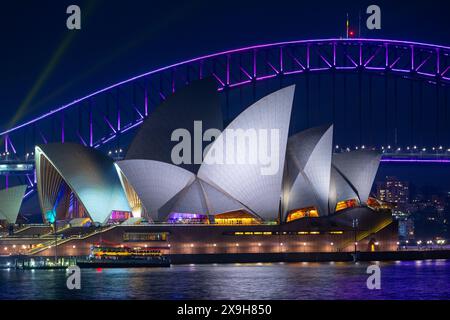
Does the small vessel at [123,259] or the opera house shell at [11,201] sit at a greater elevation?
the opera house shell at [11,201]

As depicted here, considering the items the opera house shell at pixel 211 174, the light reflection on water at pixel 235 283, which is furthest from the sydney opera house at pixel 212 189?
the light reflection on water at pixel 235 283

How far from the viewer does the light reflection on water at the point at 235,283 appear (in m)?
58.8

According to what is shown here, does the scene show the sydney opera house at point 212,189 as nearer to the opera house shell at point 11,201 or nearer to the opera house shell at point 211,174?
the opera house shell at point 211,174

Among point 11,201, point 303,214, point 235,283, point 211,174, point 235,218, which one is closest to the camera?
point 235,283

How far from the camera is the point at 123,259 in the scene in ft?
282

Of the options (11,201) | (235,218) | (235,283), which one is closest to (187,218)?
(235,218)

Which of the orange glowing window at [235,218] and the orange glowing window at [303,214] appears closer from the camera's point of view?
the orange glowing window at [235,218]

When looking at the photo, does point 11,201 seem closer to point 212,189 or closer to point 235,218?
point 235,218

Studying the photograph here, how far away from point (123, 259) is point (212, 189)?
9.41 metres

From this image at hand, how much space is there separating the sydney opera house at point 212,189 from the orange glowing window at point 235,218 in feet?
0.35

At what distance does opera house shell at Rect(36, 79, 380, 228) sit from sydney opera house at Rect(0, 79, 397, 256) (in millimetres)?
85

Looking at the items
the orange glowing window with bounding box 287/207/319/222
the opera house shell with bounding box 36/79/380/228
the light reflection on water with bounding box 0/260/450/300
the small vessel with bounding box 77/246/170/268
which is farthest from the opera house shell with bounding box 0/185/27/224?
the orange glowing window with bounding box 287/207/319/222

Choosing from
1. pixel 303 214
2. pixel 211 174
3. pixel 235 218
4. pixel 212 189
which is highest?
pixel 211 174

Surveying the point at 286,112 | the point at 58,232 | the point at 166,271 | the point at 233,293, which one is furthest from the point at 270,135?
the point at 233,293
